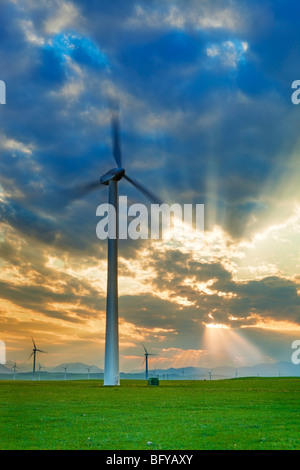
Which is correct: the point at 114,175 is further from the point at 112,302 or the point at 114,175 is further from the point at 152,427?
the point at 152,427

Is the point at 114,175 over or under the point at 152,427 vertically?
over

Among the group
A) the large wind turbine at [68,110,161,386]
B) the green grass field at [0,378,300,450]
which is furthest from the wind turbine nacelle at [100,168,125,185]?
the green grass field at [0,378,300,450]

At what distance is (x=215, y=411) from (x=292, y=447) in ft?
52.5

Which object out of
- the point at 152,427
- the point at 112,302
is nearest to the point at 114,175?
the point at 112,302

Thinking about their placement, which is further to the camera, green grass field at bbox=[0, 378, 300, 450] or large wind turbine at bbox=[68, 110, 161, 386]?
large wind turbine at bbox=[68, 110, 161, 386]

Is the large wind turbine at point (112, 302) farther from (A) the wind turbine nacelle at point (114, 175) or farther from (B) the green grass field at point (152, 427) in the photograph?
(B) the green grass field at point (152, 427)

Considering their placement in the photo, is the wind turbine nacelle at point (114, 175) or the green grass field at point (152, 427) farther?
the wind turbine nacelle at point (114, 175)

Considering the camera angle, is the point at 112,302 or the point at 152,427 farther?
the point at 112,302

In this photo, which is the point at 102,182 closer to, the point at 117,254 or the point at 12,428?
the point at 117,254

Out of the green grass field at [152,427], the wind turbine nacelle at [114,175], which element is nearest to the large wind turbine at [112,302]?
the wind turbine nacelle at [114,175]

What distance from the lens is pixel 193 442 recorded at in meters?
21.3

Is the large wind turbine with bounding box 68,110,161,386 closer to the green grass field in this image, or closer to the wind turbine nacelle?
the wind turbine nacelle

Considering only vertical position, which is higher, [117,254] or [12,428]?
[117,254]
